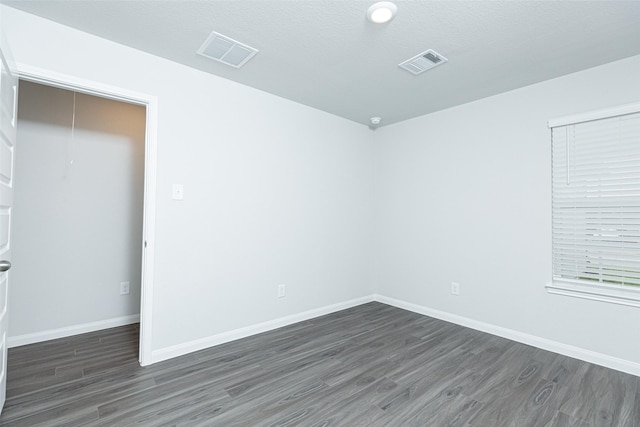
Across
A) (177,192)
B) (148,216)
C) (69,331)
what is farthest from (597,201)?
(69,331)

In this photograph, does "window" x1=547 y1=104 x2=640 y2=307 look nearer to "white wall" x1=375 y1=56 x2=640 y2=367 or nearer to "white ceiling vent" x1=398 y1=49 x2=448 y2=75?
"white wall" x1=375 y1=56 x2=640 y2=367

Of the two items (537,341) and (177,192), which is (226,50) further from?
(537,341)

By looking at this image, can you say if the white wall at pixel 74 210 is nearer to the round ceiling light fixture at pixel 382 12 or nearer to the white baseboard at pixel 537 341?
the round ceiling light fixture at pixel 382 12

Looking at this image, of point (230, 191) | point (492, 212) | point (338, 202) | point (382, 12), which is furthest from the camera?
point (338, 202)

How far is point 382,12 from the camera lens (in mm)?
1873

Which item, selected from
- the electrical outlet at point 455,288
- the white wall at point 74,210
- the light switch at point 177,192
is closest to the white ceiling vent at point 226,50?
the light switch at point 177,192

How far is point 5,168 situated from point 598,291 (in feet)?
13.7

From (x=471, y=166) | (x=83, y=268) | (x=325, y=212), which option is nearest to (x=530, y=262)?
(x=471, y=166)

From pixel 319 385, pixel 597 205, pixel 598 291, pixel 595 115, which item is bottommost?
pixel 319 385

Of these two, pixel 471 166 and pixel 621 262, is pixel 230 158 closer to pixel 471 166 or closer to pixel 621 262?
pixel 471 166

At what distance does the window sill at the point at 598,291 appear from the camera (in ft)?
7.70

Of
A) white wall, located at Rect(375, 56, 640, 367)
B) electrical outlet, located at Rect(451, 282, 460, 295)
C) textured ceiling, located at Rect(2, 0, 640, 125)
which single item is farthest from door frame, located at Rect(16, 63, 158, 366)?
electrical outlet, located at Rect(451, 282, 460, 295)

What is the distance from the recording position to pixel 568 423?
1770 millimetres

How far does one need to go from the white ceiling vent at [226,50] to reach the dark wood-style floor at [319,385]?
8.02 ft
